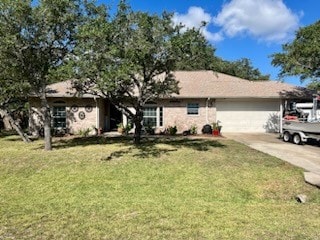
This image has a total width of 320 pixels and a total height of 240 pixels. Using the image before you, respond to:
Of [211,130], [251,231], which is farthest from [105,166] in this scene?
[211,130]

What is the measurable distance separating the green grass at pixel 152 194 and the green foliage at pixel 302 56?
8.50 meters

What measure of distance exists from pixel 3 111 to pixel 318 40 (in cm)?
1815

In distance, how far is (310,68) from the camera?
22.9m

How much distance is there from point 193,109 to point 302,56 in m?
7.74

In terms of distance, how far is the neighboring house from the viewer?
26.1 meters

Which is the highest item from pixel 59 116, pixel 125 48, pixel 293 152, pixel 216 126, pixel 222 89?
pixel 125 48

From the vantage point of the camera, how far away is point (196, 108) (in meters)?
26.5

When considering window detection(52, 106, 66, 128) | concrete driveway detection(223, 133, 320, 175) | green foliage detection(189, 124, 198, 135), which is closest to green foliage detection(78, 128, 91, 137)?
window detection(52, 106, 66, 128)

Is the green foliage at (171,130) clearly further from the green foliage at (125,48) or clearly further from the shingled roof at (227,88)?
the green foliage at (125,48)

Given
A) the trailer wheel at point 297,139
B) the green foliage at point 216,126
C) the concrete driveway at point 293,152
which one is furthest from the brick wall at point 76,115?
the trailer wheel at point 297,139

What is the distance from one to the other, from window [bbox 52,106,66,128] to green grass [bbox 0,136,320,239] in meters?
8.32

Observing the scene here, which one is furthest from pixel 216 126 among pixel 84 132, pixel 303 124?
pixel 84 132

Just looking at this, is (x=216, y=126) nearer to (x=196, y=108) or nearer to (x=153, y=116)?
(x=196, y=108)

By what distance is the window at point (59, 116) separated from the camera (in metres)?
26.2
